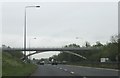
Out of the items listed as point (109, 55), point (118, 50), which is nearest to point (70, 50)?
point (109, 55)

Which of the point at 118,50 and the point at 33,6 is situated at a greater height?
the point at 33,6

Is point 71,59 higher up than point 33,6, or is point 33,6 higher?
point 33,6

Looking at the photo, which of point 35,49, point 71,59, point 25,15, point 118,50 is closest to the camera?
point 25,15

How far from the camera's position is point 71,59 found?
171750 mm

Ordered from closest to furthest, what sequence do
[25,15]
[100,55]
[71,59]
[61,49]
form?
[25,15] → [100,55] → [61,49] → [71,59]

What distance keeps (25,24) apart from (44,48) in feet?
241

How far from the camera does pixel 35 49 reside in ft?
418

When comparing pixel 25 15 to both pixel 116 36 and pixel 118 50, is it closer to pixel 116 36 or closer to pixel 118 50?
pixel 118 50

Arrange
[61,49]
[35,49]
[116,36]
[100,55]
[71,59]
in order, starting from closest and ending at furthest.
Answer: [116,36] → [100,55] → [35,49] → [61,49] → [71,59]

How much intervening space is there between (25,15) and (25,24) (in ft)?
5.01

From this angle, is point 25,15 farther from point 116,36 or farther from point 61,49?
point 61,49

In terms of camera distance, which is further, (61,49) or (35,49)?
(61,49)

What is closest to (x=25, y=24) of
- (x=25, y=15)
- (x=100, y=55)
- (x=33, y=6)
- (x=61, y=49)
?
(x=25, y=15)

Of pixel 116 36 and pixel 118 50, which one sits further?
pixel 116 36
